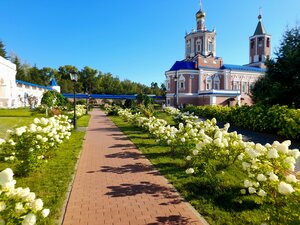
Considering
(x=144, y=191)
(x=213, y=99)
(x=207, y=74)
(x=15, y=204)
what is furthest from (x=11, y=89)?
(x=15, y=204)

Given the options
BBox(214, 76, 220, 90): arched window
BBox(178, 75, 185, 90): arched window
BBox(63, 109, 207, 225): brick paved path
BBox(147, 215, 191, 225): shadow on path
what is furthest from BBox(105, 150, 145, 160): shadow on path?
BBox(214, 76, 220, 90): arched window

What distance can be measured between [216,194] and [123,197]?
168 cm

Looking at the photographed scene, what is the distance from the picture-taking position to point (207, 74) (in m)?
46.1

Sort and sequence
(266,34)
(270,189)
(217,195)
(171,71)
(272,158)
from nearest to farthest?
(270,189) → (272,158) → (217,195) → (171,71) → (266,34)

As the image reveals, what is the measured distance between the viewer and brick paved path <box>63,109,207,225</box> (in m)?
3.82

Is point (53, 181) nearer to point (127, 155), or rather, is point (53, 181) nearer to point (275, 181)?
point (127, 155)

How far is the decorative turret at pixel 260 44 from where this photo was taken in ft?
173

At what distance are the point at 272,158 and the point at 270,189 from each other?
50cm

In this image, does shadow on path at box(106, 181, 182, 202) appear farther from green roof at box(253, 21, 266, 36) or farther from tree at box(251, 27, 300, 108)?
green roof at box(253, 21, 266, 36)

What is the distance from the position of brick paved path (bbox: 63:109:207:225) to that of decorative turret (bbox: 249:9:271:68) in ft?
174

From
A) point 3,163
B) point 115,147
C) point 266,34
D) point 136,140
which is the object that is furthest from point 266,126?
point 266,34

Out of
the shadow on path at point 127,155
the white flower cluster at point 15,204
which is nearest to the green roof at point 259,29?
the shadow on path at point 127,155

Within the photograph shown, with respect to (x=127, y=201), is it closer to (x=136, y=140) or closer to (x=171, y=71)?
(x=136, y=140)

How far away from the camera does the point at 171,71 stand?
1800 inches
